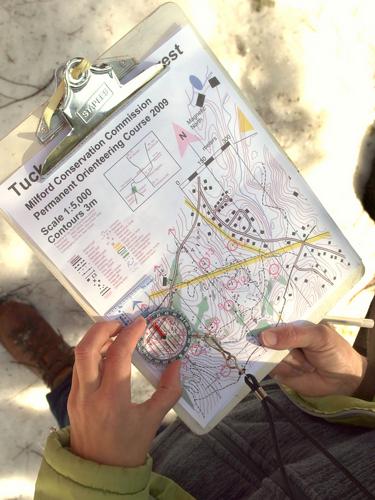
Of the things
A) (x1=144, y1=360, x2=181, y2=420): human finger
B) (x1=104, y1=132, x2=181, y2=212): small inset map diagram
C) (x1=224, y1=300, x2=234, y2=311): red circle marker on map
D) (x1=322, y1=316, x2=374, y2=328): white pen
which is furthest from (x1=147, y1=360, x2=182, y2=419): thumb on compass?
(x1=322, y1=316, x2=374, y2=328): white pen

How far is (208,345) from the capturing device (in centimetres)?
74

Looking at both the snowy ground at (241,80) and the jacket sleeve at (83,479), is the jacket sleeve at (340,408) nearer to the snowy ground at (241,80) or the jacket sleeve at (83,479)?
the jacket sleeve at (83,479)

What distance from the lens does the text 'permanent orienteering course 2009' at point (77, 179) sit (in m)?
0.65

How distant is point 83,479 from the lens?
2.06ft

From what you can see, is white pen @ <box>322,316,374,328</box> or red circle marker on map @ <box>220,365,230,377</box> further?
white pen @ <box>322,316,374,328</box>

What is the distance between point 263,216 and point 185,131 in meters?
0.18

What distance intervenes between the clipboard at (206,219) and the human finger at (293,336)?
0.06 ft

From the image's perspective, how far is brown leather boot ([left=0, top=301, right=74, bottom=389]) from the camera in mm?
1063

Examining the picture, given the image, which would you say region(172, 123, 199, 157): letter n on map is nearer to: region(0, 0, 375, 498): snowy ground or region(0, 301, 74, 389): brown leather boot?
region(0, 0, 375, 498): snowy ground

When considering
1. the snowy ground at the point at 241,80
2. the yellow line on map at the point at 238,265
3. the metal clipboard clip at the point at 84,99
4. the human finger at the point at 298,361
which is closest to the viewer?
the metal clipboard clip at the point at 84,99

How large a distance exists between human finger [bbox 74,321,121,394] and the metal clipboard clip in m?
0.24

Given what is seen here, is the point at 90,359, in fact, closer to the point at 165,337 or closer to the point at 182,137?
the point at 165,337

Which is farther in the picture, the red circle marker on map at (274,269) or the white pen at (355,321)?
the white pen at (355,321)

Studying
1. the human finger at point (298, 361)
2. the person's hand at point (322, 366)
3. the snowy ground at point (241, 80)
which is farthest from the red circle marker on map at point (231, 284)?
the snowy ground at point (241, 80)
